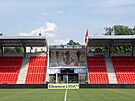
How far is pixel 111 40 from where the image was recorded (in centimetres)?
6700

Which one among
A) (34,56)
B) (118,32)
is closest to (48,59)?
(34,56)

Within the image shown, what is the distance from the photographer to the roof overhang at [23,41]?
6350cm

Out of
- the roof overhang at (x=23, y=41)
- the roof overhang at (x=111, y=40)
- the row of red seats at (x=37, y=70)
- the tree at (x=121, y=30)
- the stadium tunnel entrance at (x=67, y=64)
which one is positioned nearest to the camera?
the roof overhang at (x=111, y=40)

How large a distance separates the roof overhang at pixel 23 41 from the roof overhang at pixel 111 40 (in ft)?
32.6

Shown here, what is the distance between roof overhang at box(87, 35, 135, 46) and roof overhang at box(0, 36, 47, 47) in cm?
993

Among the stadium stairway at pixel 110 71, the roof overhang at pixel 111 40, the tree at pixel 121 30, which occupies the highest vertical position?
the tree at pixel 121 30

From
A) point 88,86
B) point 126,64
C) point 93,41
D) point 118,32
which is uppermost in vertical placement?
point 118,32

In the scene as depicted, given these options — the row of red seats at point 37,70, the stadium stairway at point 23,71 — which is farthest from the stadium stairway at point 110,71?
the stadium stairway at point 23,71

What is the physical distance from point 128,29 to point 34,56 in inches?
1868

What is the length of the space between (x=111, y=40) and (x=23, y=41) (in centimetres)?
1822

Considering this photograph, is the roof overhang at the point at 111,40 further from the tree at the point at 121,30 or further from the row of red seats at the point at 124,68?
the tree at the point at 121,30

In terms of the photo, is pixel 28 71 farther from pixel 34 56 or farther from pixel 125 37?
pixel 125 37

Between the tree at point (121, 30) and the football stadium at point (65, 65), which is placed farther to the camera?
the tree at point (121, 30)

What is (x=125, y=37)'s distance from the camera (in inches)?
2489
